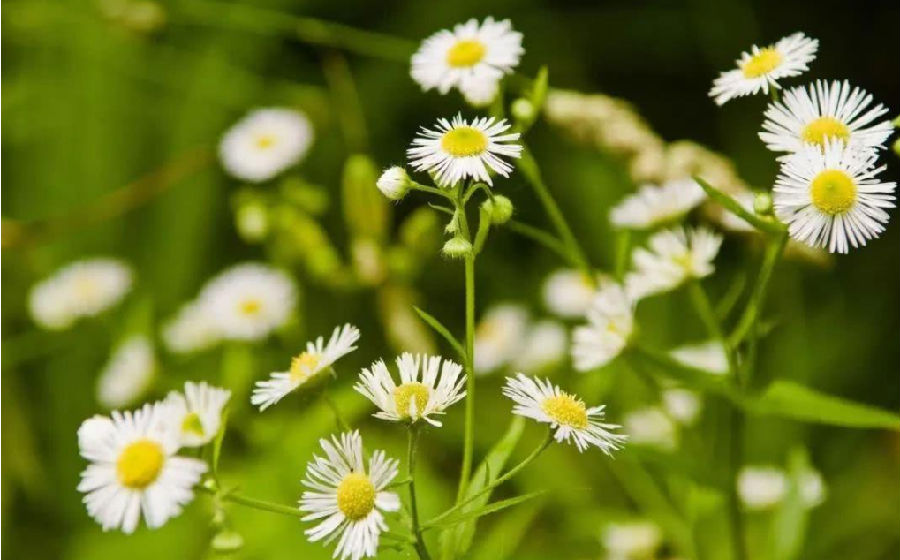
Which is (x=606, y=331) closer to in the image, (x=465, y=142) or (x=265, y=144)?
→ (x=465, y=142)

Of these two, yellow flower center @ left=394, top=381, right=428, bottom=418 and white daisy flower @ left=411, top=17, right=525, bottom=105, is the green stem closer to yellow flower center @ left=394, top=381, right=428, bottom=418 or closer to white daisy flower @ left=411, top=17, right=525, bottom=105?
white daisy flower @ left=411, top=17, right=525, bottom=105

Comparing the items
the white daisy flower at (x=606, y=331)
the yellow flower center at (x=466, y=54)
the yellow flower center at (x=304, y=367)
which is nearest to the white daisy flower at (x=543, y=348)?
the white daisy flower at (x=606, y=331)

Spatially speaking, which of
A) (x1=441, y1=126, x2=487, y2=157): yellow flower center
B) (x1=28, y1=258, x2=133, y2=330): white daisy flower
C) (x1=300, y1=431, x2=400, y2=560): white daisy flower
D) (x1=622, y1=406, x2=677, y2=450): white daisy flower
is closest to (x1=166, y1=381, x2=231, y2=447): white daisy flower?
(x1=300, y1=431, x2=400, y2=560): white daisy flower

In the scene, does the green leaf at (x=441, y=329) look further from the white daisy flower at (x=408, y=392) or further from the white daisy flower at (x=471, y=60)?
the white daisy flower at (x=471, y=60)

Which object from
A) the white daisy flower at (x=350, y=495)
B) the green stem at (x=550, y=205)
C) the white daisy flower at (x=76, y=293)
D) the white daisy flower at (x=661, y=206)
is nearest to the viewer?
the white daisy flower at (x=350, y=495)

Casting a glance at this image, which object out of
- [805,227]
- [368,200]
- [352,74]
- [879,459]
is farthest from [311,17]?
[805,227]

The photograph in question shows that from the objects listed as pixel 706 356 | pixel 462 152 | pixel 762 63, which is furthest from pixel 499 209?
pixel 706 356
